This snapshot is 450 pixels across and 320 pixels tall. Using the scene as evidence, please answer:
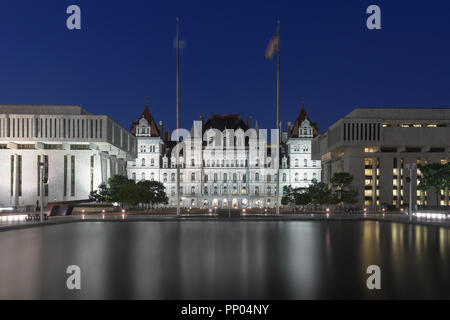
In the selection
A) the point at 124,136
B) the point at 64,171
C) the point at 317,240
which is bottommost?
the point at 317,240

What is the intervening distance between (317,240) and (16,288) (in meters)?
18.0

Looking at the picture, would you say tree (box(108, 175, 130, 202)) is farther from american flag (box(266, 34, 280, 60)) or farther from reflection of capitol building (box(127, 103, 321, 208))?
american flag (box(266, 34, 280, 60))

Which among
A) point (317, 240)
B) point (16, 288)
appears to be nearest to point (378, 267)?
point (317, 240)

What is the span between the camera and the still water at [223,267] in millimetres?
12742

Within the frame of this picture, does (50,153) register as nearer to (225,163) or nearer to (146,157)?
(146,157)

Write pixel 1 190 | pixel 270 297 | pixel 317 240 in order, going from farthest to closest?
pixel 1 190
pixel 317 240
pixel 270 297

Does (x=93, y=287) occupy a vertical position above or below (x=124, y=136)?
below

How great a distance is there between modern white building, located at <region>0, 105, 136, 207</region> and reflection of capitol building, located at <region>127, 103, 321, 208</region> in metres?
27.0

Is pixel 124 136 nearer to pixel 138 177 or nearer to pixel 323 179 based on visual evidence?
pixel 138 177

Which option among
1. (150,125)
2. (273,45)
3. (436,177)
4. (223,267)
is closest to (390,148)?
(436,177)

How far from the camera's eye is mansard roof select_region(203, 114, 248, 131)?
11355cm

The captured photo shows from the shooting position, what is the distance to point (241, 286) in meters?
13.3
